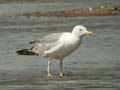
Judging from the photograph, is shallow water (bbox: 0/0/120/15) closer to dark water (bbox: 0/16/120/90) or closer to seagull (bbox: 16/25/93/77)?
dark water (bbox: 0/16/120/90)

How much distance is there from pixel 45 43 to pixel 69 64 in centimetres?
183

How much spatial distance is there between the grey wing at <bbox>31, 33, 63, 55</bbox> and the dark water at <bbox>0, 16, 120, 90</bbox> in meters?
0.54

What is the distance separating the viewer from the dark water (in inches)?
559

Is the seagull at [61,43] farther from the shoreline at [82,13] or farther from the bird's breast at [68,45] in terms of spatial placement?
the shoreline at [82,13]

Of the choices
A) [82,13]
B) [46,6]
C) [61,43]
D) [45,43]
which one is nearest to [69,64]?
[45,43]

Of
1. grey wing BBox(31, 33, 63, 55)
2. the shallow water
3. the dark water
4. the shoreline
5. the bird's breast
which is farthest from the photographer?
the shallow water

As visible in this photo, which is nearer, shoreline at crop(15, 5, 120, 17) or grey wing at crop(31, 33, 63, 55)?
grey wing at crop(31, 33, 63, 55)

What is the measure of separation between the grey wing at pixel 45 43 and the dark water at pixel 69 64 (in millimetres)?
535

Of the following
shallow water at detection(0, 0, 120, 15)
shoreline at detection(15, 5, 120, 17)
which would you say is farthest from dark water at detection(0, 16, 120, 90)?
shallow water at detection(0, 0, 120, 15)

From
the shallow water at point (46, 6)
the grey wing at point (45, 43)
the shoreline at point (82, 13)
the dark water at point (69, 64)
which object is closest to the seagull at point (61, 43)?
the grey wing at point (45, 43)

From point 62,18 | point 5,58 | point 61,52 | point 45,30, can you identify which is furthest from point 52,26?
point 61,52

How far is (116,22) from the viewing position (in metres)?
30.5

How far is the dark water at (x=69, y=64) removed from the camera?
14203mm

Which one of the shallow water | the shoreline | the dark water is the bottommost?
the dark water
